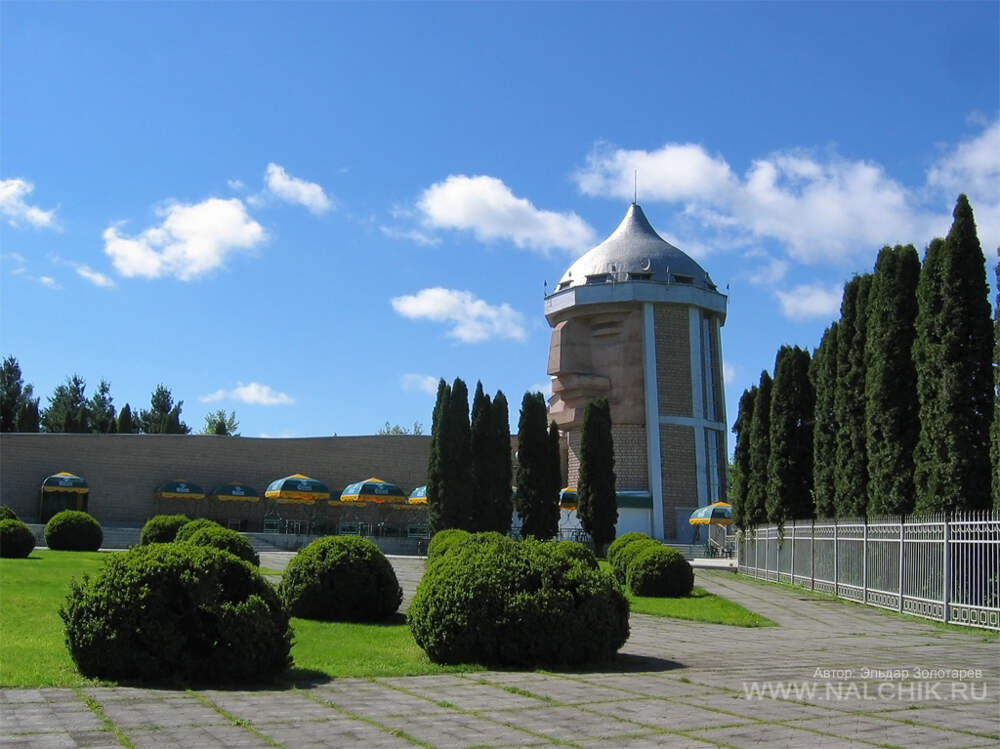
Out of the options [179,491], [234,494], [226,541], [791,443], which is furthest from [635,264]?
[226,541]

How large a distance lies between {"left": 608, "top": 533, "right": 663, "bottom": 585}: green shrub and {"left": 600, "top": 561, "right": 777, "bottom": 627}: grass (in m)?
1.62

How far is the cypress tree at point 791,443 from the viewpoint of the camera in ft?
96.6

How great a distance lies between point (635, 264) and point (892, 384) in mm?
40560

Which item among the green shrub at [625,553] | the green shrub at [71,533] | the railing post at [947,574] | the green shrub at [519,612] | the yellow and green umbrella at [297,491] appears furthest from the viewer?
the yellow and green umbrella at [297,491]

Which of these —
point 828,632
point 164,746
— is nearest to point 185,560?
point 164,746

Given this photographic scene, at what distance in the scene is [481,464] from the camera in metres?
46.0

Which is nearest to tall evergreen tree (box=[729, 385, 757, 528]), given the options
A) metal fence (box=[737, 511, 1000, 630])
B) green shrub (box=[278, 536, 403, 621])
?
metal fence (box=[737, 511, 1000, 630])

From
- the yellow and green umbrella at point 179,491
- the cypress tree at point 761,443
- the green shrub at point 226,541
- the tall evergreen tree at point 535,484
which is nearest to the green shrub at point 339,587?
the green shrub at point 226,541

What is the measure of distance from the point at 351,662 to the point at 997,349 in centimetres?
1178

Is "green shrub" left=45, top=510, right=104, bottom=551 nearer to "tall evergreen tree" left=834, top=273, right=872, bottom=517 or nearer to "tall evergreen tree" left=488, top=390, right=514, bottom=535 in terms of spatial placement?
"tall evergreen tree" left=488, top=390, right=514, bottom=535

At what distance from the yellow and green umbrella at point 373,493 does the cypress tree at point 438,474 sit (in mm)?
3569

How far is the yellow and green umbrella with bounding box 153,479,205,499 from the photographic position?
2036 inches

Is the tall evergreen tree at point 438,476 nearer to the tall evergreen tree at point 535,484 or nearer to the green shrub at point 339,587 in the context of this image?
the tall evergreen tree at point 535,484

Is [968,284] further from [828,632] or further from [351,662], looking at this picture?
[351,662]
